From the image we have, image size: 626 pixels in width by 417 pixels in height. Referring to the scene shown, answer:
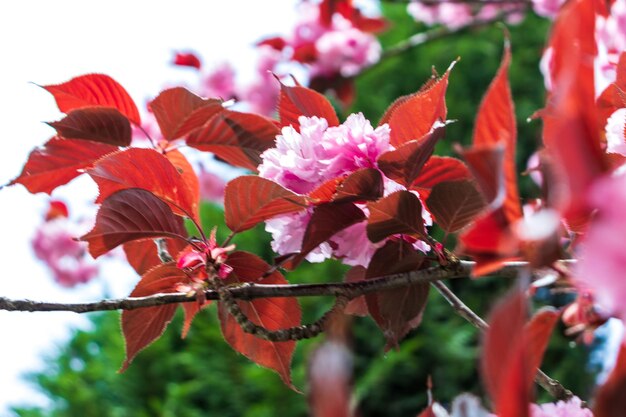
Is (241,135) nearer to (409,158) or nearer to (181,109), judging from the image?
(181,109)

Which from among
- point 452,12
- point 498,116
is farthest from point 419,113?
point 452,12

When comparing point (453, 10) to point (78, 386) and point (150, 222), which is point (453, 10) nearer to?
point (78, 386)

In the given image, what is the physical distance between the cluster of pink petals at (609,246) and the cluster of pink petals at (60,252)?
3216 millimetres

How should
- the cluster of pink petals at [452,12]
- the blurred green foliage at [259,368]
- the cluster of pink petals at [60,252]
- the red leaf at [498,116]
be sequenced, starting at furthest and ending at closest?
the cluster of pink petals at [60,252] → the cluster of pink petals at [452,12] → the blurred green foliage at [259,368] → the red leaf at [498,116]

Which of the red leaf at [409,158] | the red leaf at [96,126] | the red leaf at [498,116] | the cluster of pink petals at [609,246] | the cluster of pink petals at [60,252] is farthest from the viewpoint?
the cluster of pink petals at [60,252]

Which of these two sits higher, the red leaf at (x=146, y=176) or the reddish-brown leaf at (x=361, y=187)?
the red leaf at (x=146, y=176)

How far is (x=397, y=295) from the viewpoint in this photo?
0.50m

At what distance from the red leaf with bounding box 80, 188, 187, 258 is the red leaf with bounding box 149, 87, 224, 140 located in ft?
0.37

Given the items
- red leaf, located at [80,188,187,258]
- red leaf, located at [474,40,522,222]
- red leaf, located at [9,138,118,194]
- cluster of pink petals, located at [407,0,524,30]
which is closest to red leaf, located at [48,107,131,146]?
red leaf, located at [9,138,118,194]

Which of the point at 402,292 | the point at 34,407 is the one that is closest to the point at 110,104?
the point at 402,292

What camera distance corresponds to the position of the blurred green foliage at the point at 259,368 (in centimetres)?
257

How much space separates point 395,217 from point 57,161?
0.31 meters

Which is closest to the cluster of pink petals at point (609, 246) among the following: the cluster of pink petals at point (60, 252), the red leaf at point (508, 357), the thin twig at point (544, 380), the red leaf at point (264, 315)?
the red leaf at point (508, 357)

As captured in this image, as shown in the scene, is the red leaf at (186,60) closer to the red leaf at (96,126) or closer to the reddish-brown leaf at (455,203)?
the red leaf at (96,126)
